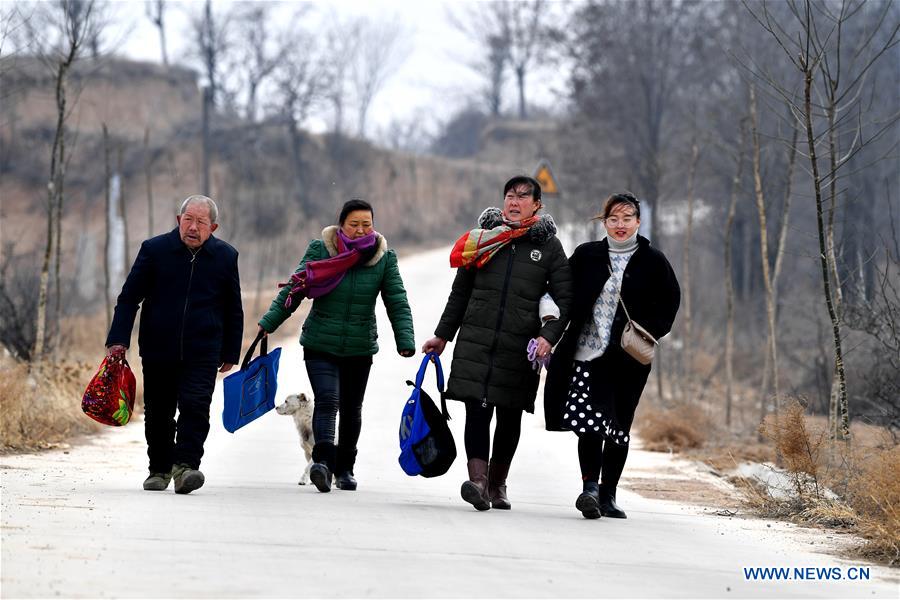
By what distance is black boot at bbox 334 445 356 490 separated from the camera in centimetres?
940

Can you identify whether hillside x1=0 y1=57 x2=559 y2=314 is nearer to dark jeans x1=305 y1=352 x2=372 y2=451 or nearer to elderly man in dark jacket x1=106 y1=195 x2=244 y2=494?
dark jeans x1=305 y1=352 x2=372 y2=451

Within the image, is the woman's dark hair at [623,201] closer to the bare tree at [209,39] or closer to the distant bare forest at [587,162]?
the distant bare forest at [587,162]

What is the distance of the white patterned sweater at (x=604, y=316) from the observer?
869cm

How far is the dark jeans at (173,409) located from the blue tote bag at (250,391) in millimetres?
463

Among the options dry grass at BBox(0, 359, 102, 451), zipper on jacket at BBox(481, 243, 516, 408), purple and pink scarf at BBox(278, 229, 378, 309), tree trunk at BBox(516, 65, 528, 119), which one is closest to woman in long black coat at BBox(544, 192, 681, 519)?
zipper on jacket at BBox(481, 243, 516, 408)

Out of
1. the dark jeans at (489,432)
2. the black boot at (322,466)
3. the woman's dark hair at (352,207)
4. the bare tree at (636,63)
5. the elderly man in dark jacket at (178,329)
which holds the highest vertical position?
the bare tree at (636,63)

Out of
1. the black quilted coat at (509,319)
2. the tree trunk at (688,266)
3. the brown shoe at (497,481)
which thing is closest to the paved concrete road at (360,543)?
the brown shoe at (497,481)

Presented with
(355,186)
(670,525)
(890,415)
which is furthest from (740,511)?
(355,186)

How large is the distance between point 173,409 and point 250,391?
66cm

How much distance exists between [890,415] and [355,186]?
57.3 meters

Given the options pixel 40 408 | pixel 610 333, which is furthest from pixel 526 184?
pixel 40 408

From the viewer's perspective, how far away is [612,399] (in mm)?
8617

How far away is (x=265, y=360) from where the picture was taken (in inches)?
380

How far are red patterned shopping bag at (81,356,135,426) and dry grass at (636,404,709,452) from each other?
723cm
